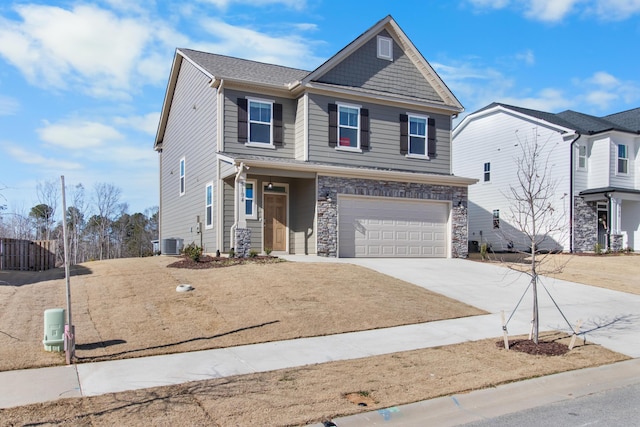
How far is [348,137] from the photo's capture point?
19266 millimetres

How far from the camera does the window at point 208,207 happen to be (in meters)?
18.6

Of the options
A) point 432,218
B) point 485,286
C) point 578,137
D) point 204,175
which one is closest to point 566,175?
point 578,137

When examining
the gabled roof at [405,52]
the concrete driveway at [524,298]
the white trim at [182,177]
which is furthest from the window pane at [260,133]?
the white trim at [182,177]

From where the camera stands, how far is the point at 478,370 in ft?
23.4

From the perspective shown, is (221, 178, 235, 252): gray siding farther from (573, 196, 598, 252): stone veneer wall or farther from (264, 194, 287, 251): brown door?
(573, 196, 598, 252): stone veneer wall

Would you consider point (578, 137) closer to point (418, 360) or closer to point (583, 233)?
point (583, 233)

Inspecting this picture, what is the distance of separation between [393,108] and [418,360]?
14199 mm

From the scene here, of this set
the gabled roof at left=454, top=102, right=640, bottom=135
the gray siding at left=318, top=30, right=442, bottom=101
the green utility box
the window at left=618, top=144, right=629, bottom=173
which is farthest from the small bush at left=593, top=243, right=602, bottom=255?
the green utility box

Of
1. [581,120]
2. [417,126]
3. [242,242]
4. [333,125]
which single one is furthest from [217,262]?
[581,120]

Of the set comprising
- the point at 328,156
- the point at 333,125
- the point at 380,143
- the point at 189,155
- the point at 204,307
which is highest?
the point at 333,125

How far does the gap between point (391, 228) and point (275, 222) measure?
430cm

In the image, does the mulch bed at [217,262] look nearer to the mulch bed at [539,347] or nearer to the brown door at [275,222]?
the brown door at [275,222]

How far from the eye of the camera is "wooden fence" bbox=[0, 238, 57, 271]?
16938mm

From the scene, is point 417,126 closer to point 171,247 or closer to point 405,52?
point 405,52
